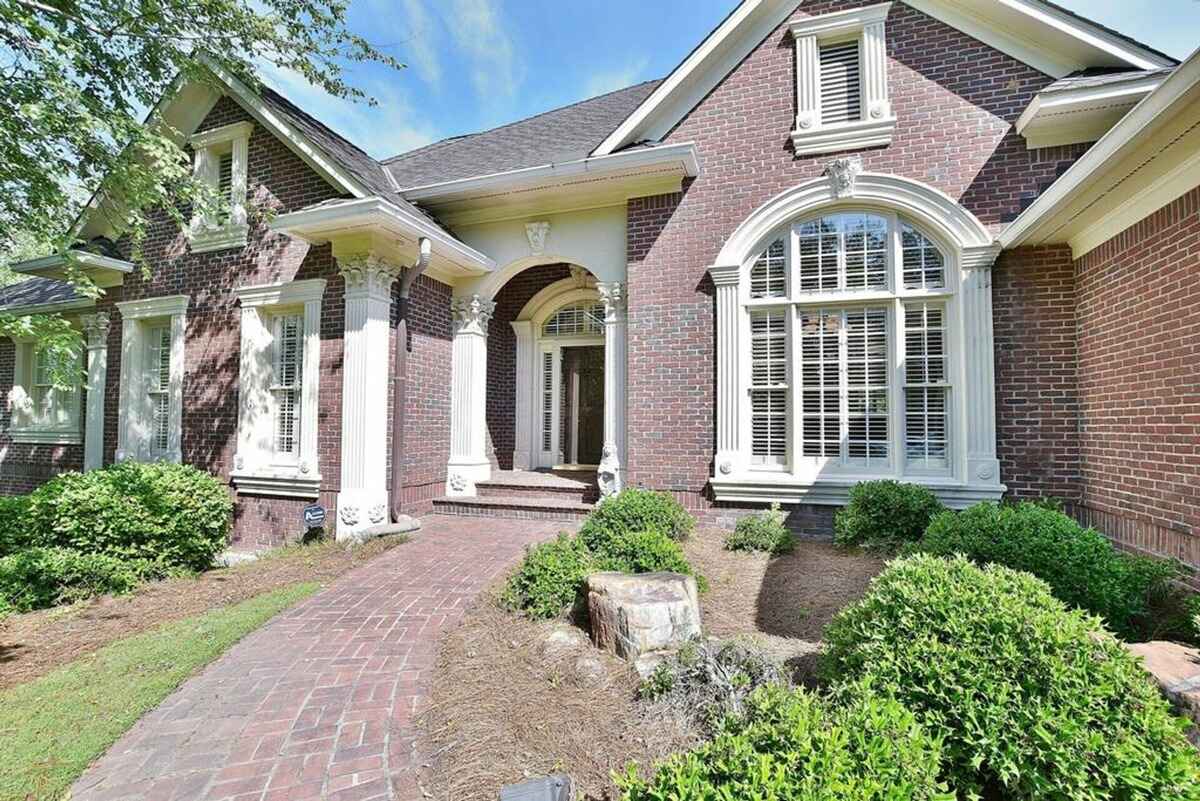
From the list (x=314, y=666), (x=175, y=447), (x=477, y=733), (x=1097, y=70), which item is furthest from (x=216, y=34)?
(x=1097, y=70)

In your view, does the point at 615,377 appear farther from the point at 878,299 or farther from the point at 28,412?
the point at 28,412

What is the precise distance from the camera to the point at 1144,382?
461 cm

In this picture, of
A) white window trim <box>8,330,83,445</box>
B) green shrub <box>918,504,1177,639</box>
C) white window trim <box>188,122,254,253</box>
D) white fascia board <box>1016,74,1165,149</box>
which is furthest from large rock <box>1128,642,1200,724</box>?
white window trim <box>8,330,83,445</box>

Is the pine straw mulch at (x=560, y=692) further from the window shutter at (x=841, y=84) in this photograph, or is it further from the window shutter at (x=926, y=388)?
the window shutter at (x=841, y=84)

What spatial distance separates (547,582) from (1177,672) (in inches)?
138

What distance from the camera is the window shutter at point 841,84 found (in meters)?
6.44

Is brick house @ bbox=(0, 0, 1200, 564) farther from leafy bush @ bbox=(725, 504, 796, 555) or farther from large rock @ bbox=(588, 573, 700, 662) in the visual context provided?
large rock @ bbox=(588, 573, 700, 662)

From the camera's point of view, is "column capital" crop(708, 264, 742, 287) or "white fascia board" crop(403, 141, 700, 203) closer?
"white fascia board" crop(403, 141, 700, 203)

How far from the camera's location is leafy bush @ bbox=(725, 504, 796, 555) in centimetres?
566

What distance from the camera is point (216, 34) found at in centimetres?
680

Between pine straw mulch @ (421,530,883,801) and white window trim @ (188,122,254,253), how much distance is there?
6958 mm

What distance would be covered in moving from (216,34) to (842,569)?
965 cm

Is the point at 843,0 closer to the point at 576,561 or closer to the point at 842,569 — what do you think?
the point at 842,569

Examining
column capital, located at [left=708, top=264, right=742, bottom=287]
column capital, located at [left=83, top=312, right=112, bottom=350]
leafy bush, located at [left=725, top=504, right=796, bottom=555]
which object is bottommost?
leafy bush, located at [left=725, top=504, right=796, bottom=555]
